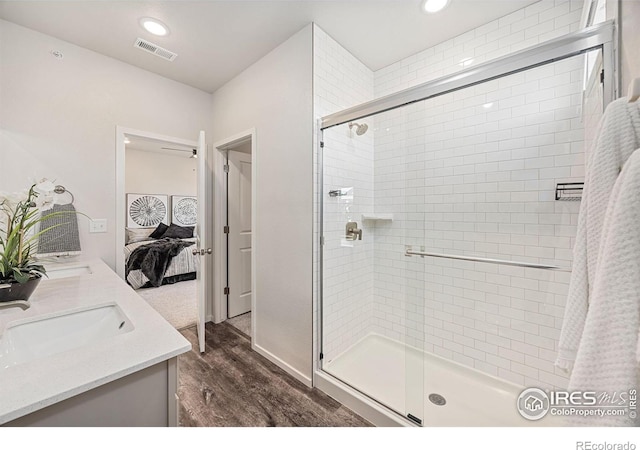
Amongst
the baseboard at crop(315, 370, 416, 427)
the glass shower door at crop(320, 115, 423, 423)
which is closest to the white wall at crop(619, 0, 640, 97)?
the glass shower door at crop(320, 115, 423, 423)

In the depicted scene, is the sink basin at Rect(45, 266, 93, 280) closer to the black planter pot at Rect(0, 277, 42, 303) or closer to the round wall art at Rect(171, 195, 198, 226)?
the black planter pot at Rect(0, 277, 42, 303)

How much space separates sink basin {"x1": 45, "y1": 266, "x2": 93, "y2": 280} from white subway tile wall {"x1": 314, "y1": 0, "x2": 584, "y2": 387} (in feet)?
5.79

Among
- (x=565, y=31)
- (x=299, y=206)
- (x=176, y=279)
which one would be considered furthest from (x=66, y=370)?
(x=176, y=279)

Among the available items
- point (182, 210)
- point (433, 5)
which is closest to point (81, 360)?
point (433, 5)

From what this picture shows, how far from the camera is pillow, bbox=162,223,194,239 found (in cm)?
558

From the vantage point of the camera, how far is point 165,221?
607 centimetres

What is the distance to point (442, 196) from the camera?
2107 mm

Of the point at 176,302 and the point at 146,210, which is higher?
the point at 146,210

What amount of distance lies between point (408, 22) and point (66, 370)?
2.65 m

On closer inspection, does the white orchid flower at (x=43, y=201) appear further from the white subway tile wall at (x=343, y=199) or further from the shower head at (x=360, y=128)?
the shower head at (x=360, y=128)

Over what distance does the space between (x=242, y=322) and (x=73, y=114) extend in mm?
2549

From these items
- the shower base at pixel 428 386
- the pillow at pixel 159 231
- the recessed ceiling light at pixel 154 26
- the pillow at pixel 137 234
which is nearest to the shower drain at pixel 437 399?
the shower base at pixel 428 386

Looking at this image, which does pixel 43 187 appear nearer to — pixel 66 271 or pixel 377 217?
pixel 66 271

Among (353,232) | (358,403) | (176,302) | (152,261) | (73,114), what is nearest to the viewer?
(358,403)
